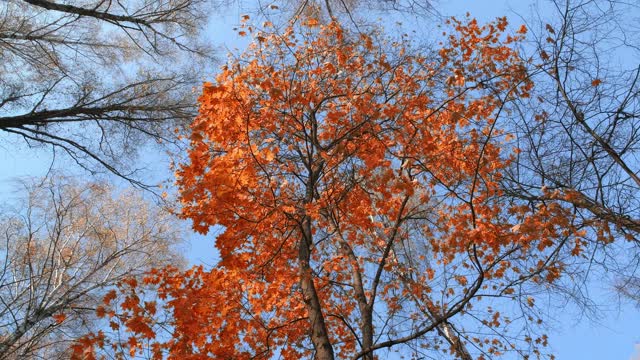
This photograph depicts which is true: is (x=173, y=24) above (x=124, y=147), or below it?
above

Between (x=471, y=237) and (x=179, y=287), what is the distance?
4.00 metres

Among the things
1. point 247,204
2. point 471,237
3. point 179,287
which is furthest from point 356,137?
point 179,287

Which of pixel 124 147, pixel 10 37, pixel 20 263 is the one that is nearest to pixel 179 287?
pixel 124 147

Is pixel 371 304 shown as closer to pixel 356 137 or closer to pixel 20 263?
pixel 356 137

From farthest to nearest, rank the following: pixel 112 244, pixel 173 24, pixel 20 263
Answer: pixel 112 244 → pixel 20 263 → pixel 173 24

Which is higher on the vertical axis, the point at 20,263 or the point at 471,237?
the point at 20,263

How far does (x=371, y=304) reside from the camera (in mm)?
4797

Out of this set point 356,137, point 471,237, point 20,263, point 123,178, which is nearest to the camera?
point 471,237

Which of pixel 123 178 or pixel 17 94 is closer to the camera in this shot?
pixel 17 94

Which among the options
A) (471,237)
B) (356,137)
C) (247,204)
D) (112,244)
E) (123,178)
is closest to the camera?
(471,237)

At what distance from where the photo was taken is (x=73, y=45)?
643 cm

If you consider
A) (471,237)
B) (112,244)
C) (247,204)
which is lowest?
(471,237)

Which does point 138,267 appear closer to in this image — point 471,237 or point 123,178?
point 123,178

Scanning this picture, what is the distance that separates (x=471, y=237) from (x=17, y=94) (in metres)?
5.98
